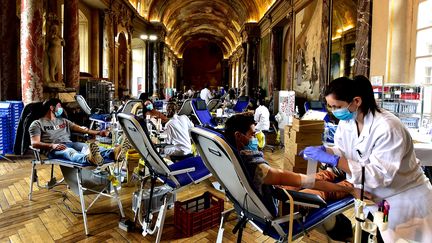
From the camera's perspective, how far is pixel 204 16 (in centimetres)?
2886

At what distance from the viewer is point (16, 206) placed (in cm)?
383

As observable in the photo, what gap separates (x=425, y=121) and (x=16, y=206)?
4942mm

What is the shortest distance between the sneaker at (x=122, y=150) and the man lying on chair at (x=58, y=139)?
3 centimetres

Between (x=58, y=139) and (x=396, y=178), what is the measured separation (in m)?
3.79

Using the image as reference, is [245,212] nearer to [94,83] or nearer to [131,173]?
[131,173]

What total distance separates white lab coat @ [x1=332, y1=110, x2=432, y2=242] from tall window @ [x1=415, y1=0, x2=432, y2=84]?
4.10 m

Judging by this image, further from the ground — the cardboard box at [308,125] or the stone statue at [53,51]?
the stone statue at [53,51]

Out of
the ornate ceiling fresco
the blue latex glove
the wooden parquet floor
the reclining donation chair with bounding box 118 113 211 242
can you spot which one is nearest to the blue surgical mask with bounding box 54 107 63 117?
the wooden parquet floor

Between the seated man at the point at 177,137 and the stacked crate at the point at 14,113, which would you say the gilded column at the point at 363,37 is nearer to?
the seated man at the point at 177,137

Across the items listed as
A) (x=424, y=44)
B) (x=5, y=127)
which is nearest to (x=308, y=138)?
(x=424, y=44)

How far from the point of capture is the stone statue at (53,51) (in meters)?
8.03

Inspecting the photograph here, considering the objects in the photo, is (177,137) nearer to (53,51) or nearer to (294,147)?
(294,147)

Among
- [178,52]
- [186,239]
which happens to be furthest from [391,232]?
[178,52]

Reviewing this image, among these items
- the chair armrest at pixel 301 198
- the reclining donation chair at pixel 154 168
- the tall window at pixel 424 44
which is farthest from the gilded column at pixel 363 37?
the chair armrest at pixel 301 198
